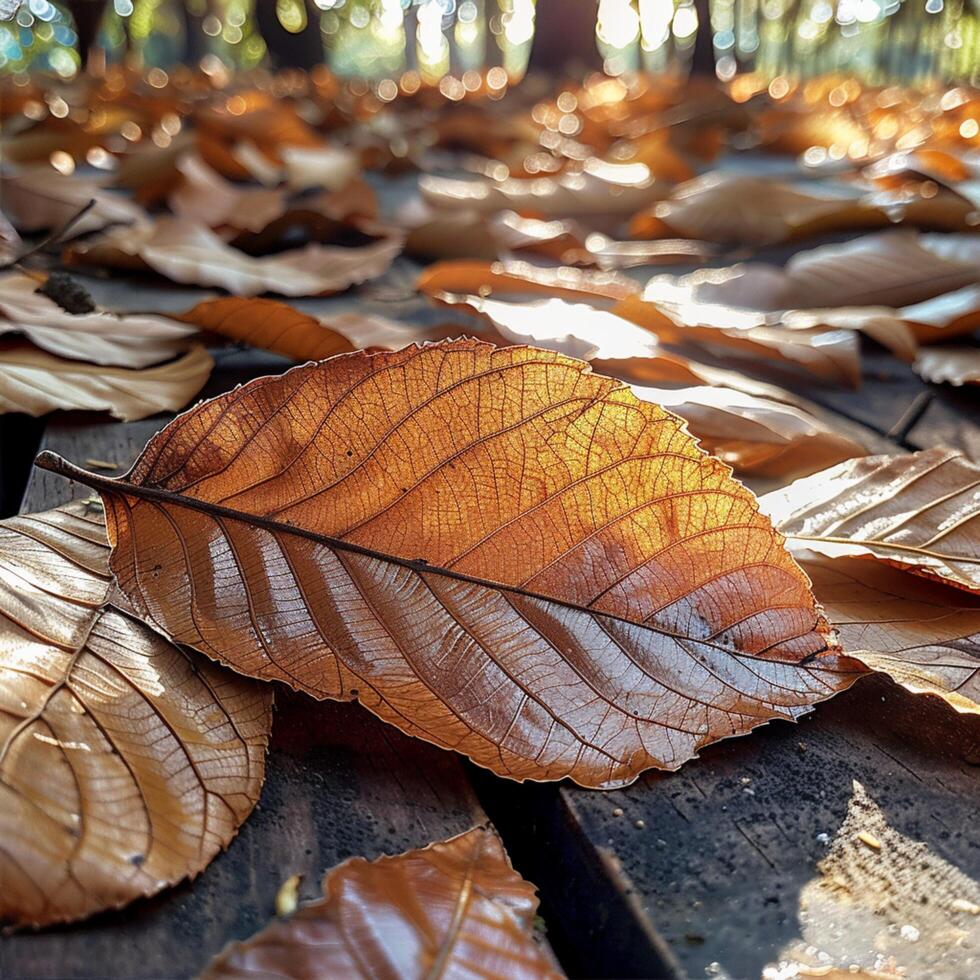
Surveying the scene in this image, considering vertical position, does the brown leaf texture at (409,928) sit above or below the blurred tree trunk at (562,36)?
below

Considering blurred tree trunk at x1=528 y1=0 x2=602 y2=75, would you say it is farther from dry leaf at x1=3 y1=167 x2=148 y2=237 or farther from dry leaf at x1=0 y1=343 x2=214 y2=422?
dry leaf at x1=0 y1=343 x2=214 y2=422

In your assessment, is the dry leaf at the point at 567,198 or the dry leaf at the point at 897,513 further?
the dry leaf at the point at 567,198

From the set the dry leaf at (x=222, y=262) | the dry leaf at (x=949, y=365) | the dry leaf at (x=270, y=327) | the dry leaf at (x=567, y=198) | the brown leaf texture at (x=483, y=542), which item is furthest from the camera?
the dry leaf at (x=567, y=198)

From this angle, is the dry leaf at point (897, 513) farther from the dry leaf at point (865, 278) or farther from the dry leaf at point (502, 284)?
the dry leaf at point (865, 278)

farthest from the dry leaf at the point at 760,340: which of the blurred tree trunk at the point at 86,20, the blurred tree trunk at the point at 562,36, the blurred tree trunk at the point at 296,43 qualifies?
the blurred tree trunk at the point at 296,43

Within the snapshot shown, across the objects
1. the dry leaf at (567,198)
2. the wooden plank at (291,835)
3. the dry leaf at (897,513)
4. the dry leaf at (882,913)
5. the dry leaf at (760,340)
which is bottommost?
the dry leaf at (882,913)

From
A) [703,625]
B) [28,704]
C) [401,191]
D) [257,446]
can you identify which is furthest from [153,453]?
[401,191]

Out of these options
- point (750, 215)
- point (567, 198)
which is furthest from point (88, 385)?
point (567, 198)
